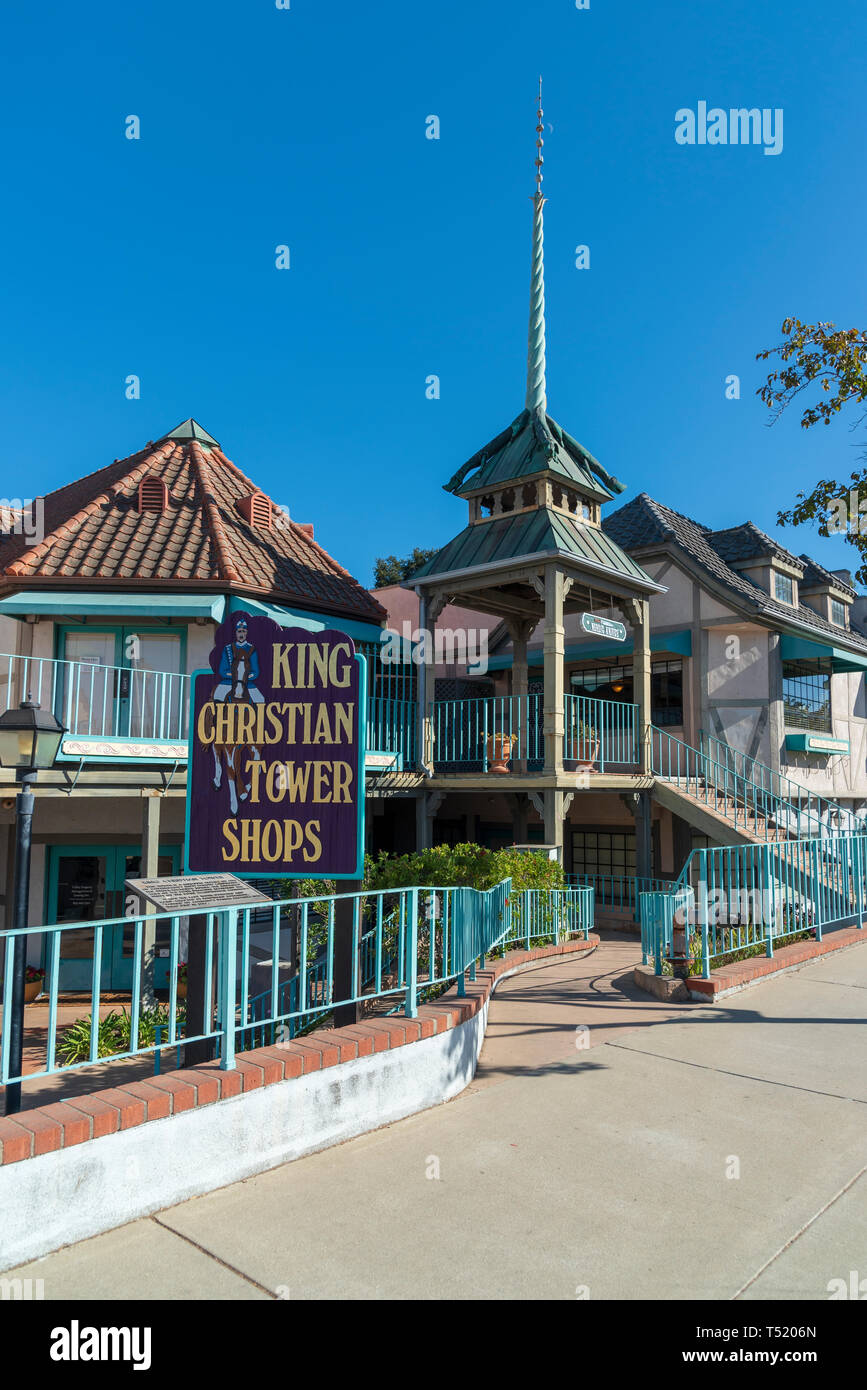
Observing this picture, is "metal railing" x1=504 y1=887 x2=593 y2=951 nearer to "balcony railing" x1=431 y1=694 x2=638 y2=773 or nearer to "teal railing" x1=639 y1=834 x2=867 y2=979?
"teal railing" x1=639 y1=834 x2=867 y2=979

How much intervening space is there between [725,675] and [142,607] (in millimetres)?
10782

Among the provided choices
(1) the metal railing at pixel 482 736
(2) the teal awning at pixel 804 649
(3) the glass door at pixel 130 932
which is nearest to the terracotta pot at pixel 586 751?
(1) the metal railing at pixel 482 736

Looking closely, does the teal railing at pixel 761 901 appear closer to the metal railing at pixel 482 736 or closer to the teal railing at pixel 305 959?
the teal railing at pixel 305 959

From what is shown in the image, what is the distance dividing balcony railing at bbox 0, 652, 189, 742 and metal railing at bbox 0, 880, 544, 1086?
3970 mm

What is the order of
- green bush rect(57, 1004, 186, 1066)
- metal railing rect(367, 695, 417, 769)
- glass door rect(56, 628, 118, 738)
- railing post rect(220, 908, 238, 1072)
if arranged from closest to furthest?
1. railing post rect(220, 908, 238, 1072)
2. green bush rect(57, 1004, 186, 1066)
3. glass door rect(56, 628, 118, 738)
4. metal railing rect(367, 695, 417, 769)

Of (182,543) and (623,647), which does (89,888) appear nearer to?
(182,543)

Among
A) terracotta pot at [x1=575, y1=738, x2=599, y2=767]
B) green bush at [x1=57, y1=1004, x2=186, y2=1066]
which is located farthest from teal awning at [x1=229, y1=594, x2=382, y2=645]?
green bush at [x1=57, y1=1004, x2=186, y2=1066]

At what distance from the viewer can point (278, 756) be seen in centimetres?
559

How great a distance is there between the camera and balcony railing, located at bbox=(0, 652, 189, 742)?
41.8ft

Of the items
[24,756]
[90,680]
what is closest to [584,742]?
[90,680]

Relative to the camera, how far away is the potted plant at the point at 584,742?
13953 mm

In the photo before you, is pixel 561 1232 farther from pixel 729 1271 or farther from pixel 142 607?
pixel 142 607

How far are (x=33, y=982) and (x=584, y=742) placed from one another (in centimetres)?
900
